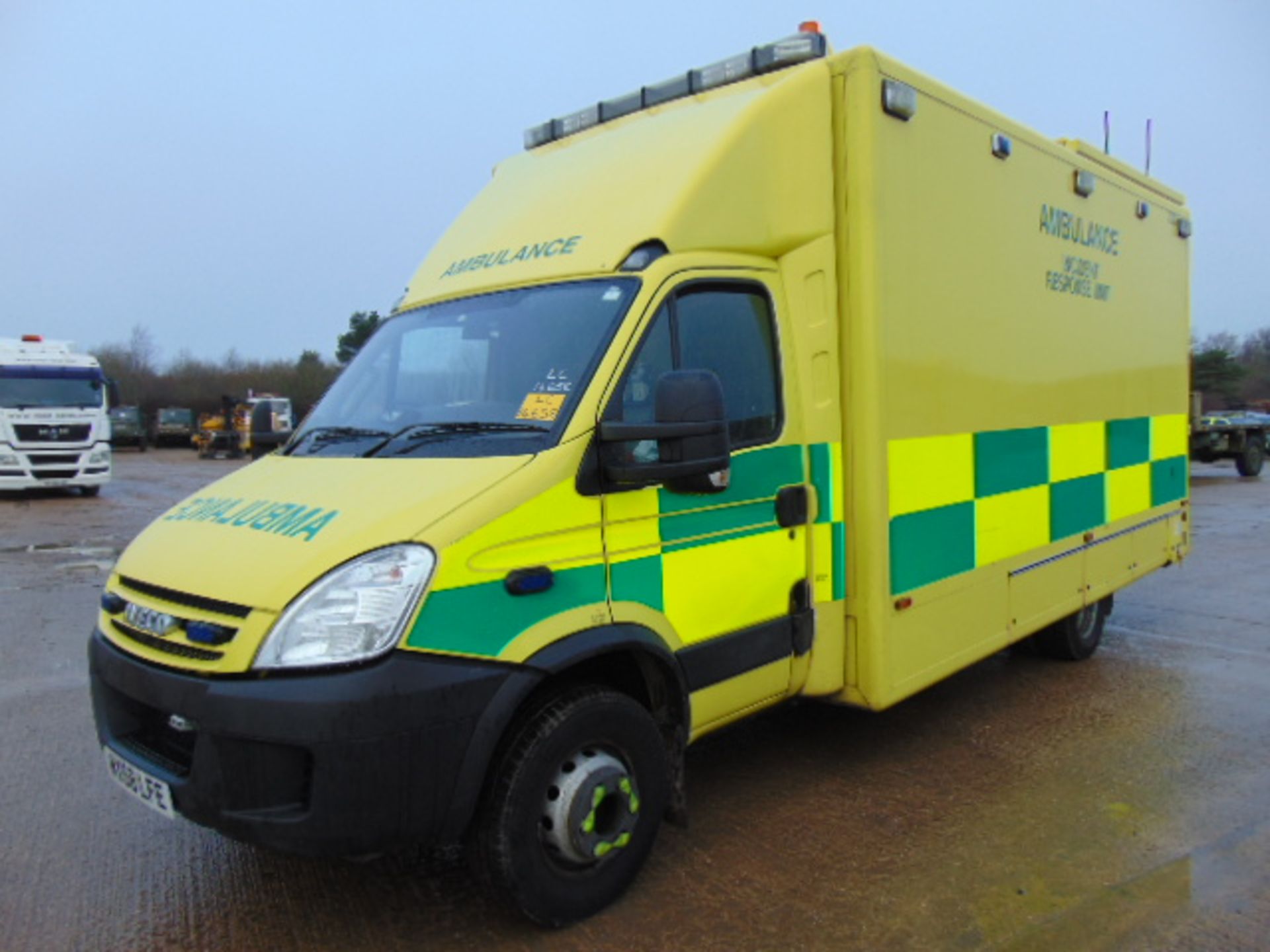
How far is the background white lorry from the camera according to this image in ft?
56.5

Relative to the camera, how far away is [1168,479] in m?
6.65

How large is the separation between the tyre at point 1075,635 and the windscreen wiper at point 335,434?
4.28 meters

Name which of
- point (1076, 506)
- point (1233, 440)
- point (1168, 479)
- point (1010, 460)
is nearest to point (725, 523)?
point (1010, 460)

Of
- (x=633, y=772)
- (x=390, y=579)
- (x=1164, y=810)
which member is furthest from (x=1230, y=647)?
(x=390, y=579)

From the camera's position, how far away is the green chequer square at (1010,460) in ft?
14.8

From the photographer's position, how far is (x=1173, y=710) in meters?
5.11

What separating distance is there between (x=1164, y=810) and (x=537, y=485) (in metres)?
2.96

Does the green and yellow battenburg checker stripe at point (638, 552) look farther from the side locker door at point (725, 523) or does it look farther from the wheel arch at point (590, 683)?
the wheel arch at point (590, 683)

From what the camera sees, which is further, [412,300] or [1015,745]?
[1015,745]

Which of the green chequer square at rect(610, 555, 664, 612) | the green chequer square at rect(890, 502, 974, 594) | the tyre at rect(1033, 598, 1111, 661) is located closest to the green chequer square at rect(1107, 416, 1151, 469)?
the tyre at rect(1033, 598, 1111, 661)

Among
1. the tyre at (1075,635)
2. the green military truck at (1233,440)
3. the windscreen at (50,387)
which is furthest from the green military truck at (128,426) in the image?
the tyre at (1075,635)

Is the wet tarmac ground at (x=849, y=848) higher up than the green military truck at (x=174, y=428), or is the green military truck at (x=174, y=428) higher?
the green military truck at (x=174, y=428)

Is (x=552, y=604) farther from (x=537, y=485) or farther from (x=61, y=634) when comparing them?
(x=61, y=634)


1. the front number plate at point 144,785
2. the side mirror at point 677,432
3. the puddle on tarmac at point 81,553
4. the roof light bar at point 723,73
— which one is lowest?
the puddle on tarmac at point 81,553
